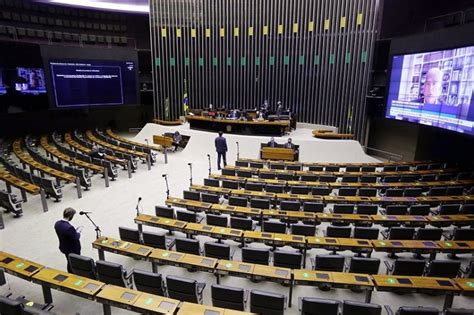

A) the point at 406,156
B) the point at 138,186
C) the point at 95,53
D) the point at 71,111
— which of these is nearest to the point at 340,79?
the point at 406,156

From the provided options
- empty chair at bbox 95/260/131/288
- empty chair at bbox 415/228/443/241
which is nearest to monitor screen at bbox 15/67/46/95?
empty chair at bbox 95/260/131/288

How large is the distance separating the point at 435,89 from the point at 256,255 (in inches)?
371

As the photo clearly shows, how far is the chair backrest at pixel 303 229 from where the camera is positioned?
606cm

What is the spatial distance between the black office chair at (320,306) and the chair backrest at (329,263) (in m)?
1.19

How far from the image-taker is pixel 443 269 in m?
4.91

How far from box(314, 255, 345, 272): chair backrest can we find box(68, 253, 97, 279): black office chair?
3617 millimetres

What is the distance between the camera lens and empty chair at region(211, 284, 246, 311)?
13.3 ft

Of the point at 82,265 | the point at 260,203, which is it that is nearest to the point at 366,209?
the point at 260,203

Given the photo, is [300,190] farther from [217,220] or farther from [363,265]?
[363,265]

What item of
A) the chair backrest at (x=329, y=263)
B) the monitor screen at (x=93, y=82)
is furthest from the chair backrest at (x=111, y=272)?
the monitor screen at (x=93, y=82)

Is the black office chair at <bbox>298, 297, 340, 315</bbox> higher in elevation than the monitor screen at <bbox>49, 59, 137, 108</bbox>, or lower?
lower

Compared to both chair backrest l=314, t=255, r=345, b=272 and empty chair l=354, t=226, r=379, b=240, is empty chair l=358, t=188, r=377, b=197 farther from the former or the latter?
chair backrest l=314, t=255, r=345, b=272

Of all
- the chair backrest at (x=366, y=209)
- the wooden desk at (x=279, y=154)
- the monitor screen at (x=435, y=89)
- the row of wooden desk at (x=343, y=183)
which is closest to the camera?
the chair backrest at (x=366, y=209)

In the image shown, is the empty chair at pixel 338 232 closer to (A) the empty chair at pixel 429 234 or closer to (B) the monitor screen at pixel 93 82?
(A) the empty chair at pixel 429 234
